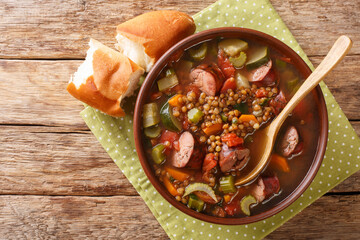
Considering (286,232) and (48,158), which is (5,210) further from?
(286,232)

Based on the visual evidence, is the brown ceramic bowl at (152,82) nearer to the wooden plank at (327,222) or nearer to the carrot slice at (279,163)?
the carrot slice at (279,163)

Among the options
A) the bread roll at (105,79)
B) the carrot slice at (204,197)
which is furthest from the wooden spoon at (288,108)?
the bread roll at (105,79)

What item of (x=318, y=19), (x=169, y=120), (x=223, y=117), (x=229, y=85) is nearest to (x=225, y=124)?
(x=223, y=117)

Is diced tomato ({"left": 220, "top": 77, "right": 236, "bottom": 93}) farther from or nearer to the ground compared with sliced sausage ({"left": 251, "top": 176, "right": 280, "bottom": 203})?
farther from the ground

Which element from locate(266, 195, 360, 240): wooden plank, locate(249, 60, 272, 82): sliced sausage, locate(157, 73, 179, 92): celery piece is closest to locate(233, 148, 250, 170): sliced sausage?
locate(249, 60, 272, 82): sliced sausage

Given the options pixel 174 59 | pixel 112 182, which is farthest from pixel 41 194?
pixel 174 59

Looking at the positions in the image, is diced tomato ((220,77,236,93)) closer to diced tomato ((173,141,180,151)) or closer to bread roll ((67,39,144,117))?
diced tomato ((173,141,180,151))
